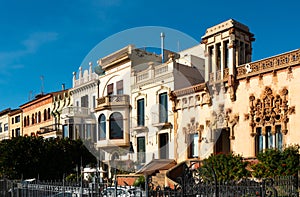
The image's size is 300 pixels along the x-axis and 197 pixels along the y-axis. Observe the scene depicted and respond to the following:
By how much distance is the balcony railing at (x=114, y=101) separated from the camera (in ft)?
97.5

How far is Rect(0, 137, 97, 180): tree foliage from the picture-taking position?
23.7 m

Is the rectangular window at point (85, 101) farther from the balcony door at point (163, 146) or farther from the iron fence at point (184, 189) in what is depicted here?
the iron fence at point (184, 189)

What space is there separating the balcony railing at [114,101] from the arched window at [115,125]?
2.56 feet

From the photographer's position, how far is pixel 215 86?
73.8 ft

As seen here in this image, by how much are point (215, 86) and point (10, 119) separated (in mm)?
36963

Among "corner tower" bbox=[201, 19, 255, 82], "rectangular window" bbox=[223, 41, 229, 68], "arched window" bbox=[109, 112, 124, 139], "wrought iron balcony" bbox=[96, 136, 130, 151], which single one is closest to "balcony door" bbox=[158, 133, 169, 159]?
"wrought iron balcony" bbox=[96, 136, 130, 151]

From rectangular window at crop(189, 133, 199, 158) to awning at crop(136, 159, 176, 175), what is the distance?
1.41 metres

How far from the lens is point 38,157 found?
987 inches

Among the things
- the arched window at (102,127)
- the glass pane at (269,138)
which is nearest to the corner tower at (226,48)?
the glass pane at (269,138)

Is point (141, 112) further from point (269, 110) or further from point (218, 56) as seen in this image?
point (269, 110)

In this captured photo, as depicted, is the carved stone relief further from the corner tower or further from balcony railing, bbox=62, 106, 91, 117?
balcony railing, bbox=62, 106, 91, 117

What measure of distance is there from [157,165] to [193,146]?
8.54ft

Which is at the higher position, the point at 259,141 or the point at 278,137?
the point at 278,137

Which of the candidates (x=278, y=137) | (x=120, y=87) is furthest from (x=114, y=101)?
(x=278, y=137)
